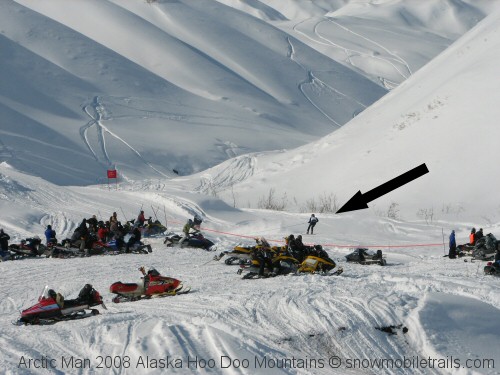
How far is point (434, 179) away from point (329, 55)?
7215cm

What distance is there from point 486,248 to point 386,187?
16.0m

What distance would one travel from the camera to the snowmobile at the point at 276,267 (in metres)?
17.1

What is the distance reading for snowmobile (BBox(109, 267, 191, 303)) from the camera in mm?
14812

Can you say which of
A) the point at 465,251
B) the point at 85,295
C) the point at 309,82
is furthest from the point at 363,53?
the point at 85,295

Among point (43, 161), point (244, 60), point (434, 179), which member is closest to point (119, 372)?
point (434, 179)

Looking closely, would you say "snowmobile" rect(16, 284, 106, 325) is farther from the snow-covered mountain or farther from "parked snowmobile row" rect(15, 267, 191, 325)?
the snow-covered mountain

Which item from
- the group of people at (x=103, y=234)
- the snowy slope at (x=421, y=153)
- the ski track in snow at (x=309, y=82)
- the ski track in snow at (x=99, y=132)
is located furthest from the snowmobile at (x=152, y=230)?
the ski track in snow at (x=309, y=82)

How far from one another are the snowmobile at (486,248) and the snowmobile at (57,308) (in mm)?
10587

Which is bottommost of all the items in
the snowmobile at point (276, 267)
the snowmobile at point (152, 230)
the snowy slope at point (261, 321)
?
the snowy slope at point (261, 321)

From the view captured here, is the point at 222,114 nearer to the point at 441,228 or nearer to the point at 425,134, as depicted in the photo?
the point at 425,134

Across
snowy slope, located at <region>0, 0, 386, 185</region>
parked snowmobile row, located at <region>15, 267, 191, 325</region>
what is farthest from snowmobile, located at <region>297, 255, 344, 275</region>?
snowy slope, located at <region>0, 0, 386, 185</region>

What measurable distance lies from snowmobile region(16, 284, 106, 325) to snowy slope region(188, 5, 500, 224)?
19.5 metres

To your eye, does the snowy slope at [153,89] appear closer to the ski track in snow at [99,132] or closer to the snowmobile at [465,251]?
the ski track in snow at [99,132]

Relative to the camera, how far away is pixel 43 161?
52469 millimetres
